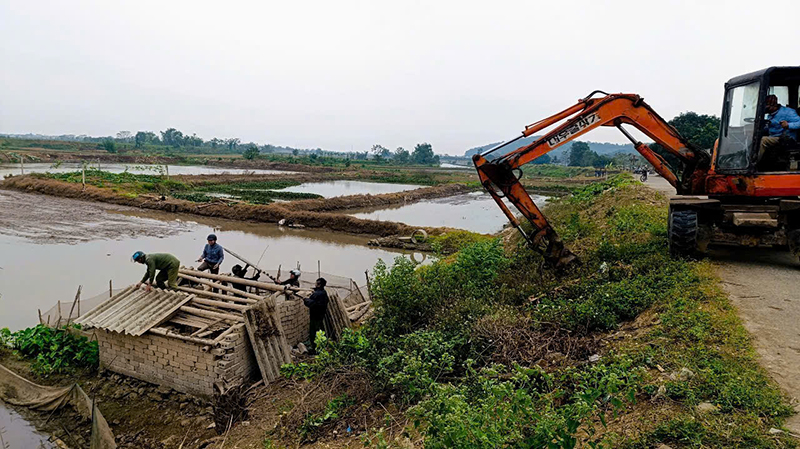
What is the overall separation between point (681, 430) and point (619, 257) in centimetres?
573

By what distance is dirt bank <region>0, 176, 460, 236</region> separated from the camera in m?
24.5

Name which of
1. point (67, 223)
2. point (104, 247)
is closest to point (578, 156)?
point (67, 223)

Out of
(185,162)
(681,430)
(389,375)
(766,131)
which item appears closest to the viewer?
(681,430)

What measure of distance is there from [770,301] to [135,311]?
32.1 ft

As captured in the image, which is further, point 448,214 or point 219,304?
point 448,214

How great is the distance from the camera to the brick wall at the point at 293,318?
8.86 meters

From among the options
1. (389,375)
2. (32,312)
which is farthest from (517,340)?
(32,312)

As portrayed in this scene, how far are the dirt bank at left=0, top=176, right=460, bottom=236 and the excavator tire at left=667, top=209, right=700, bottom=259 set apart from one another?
15.3 meters

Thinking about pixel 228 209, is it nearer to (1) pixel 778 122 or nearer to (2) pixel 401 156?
(1) pixel 778 122

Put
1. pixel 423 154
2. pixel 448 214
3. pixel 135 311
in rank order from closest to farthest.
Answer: pixel 135 311 < pixel 448 214 < pixel 423 154

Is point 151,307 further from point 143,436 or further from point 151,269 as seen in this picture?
point 143,436

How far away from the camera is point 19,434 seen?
683 cm

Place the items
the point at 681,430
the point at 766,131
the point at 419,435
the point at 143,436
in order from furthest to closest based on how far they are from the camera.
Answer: the point at 766,131, the point at 143,436, the point at 419,435, the point at 681,430

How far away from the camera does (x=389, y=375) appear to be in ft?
19.4
